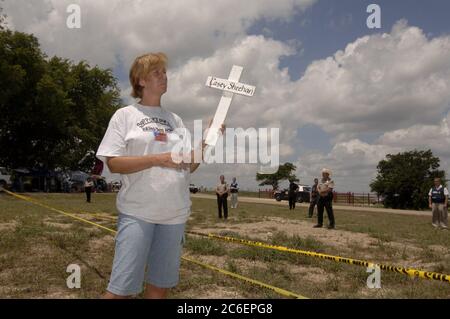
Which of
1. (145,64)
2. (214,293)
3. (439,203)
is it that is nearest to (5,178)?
(439,203)

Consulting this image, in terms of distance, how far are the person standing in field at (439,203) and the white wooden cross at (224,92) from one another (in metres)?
13.7

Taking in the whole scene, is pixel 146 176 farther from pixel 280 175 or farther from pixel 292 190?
pixel 280 175

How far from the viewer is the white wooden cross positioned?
102 inches

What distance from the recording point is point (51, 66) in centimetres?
4094

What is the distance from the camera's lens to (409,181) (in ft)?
133

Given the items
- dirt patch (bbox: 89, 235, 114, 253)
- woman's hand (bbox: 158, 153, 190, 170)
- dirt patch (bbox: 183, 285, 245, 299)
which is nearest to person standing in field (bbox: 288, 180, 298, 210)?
dirt patch (bbox: 89, 235, 114, 253)

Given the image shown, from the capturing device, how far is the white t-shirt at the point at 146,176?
8.20 feet

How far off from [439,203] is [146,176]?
47.4 feet

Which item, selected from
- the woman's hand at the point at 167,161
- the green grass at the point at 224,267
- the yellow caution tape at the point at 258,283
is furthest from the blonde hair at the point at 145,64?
the yellow caution tape at the point at 258,283

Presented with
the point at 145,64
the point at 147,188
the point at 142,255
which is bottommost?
the point at 142,255

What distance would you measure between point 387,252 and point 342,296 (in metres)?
3.68

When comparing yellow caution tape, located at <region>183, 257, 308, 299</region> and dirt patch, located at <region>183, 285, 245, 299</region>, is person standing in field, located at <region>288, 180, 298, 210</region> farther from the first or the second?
dirt patch, located at <region>183, 285, 245, 299</region>

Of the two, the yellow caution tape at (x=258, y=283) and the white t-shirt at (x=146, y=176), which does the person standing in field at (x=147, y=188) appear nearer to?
the white t-shirt at (x=146, y=176)
